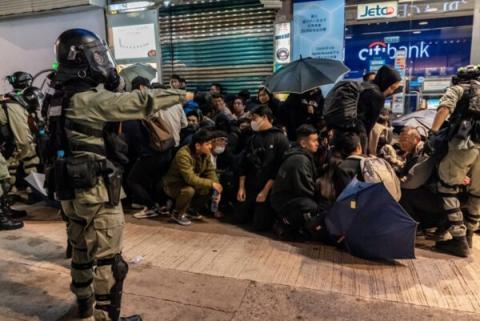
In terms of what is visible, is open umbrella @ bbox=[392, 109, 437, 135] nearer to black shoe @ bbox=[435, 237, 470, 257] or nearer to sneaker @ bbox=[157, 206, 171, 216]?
black shoe @ bbox=[435, 237, 470, 257]

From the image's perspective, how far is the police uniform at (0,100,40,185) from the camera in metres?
5.11

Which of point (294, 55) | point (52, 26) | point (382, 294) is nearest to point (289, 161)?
point (382, 294)

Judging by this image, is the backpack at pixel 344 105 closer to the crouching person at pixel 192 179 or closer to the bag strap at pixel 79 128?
the crouching person at pixel 192 179

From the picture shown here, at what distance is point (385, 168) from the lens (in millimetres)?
3641

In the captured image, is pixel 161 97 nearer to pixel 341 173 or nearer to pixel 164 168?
pixel 341 173

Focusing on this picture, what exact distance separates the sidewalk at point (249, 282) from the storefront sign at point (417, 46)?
399 centimetres

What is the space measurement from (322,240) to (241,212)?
1097 millimetres

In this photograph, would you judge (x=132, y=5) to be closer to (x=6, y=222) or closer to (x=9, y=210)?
(x=9, y=210)

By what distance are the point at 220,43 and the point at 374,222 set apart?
507 cm

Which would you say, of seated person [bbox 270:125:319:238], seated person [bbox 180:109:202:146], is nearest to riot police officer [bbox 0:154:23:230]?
seated person [bbox 180:109:202:146]

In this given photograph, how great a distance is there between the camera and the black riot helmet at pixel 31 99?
5266 mm

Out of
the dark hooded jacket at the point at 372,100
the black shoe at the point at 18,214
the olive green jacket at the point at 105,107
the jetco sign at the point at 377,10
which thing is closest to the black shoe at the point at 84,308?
the olive green jacket at the point at 105,107

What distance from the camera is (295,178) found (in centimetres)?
394

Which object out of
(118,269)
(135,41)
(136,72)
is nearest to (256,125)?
(118,269)
